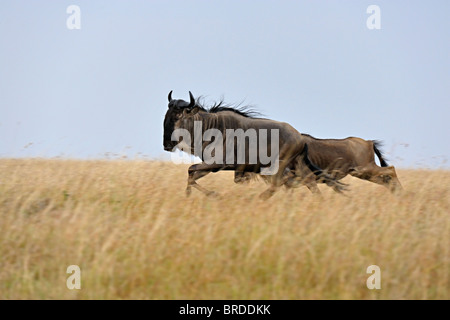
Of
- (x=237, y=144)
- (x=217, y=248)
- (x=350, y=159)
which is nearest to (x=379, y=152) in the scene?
(x=350, y=159)

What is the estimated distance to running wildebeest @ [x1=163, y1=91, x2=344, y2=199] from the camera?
25.9ft

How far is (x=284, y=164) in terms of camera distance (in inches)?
314

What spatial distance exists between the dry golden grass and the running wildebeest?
91cm

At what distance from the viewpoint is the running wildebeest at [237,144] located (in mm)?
7895

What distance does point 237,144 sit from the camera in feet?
26.0

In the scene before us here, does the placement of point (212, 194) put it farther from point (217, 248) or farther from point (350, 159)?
point (350, 159)

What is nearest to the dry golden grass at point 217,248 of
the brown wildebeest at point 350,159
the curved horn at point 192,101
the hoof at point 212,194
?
the hoof at point 212,194

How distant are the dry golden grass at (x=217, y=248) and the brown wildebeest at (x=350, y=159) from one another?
1857 mm

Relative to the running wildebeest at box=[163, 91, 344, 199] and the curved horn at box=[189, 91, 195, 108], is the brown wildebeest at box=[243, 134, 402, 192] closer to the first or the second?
the running wildebeest at box=[163, 91, 344, 199]

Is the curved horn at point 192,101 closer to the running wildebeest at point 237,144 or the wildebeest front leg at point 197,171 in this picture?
the running wildebeest at point 237,144
